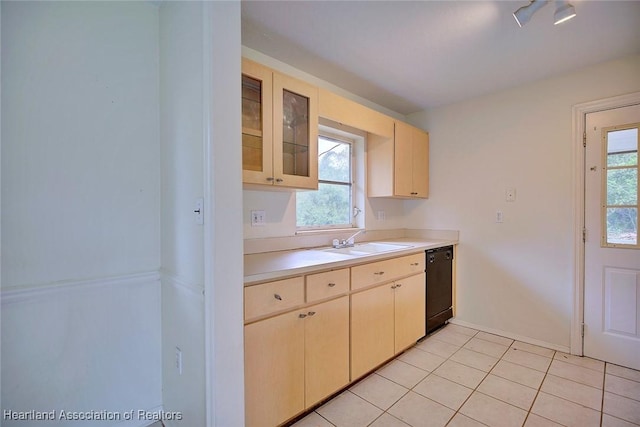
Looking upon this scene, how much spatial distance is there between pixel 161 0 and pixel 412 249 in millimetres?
2348

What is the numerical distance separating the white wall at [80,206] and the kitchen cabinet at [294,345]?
2.38 ft

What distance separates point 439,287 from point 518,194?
1.12 metres

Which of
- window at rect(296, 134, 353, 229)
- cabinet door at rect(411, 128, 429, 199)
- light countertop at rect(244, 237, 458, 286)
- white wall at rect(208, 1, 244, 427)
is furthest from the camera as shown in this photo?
cabinet door at rect(411, 128, 429, 199)

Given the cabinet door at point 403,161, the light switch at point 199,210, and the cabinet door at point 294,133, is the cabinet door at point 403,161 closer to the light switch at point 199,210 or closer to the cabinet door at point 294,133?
the cabinet door at point 294,133

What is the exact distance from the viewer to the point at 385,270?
2.09 meters

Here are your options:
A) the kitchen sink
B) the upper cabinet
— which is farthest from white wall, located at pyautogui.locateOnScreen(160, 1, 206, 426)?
the kitchen sink

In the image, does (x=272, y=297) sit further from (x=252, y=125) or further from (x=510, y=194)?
(x=510, y=194)

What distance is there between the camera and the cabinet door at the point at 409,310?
2.23 meters

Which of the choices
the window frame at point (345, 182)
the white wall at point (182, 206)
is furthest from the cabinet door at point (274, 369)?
the window frame at point (345, 182)

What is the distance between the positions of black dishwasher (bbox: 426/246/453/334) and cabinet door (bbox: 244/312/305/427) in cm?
150

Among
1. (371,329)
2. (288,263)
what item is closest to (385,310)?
(371,329)

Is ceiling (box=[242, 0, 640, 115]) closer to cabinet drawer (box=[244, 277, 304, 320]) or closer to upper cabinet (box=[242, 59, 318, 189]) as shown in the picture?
upper cabinet (box=[242, 59, 318, 189])

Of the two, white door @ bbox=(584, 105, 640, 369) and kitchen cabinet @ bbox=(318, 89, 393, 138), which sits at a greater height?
kitchen cabinet @ bbox=(318, 89, 393, 138)

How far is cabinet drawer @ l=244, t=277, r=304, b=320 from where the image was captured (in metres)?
1.34
